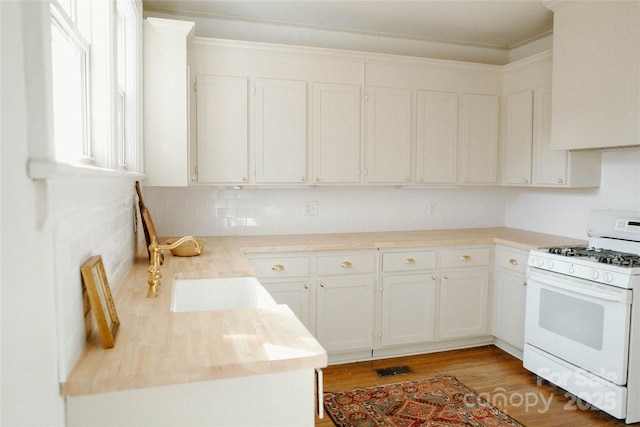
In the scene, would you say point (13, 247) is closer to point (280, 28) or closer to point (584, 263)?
point (584, 263)

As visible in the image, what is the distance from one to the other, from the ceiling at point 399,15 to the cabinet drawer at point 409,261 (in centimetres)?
185

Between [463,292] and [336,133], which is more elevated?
[336,133]

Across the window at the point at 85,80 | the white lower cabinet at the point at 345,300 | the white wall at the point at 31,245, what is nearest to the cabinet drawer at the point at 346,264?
the white lower cabinet at the point at 345,300

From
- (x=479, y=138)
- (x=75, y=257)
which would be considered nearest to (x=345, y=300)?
(x=479, y=138)

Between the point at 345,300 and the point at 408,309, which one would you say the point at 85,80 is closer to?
the point at 345,300

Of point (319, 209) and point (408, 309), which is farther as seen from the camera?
point (319, 209)

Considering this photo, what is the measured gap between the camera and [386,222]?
4.07m

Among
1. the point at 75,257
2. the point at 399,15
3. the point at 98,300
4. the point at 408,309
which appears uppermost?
the point at 399,15

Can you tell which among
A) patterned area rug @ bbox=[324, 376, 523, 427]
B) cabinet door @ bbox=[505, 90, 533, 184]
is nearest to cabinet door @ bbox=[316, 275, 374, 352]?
patterned area rug @ bbox=[324, 376, 523, 427]

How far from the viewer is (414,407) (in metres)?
2.76

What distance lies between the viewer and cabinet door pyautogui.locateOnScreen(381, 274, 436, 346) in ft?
11.5

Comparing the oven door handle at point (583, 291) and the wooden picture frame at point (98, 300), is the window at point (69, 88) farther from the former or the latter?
the oven door handle at point (583, 291)

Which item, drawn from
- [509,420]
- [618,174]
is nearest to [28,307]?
[509,420]

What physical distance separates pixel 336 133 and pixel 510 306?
193 cm
